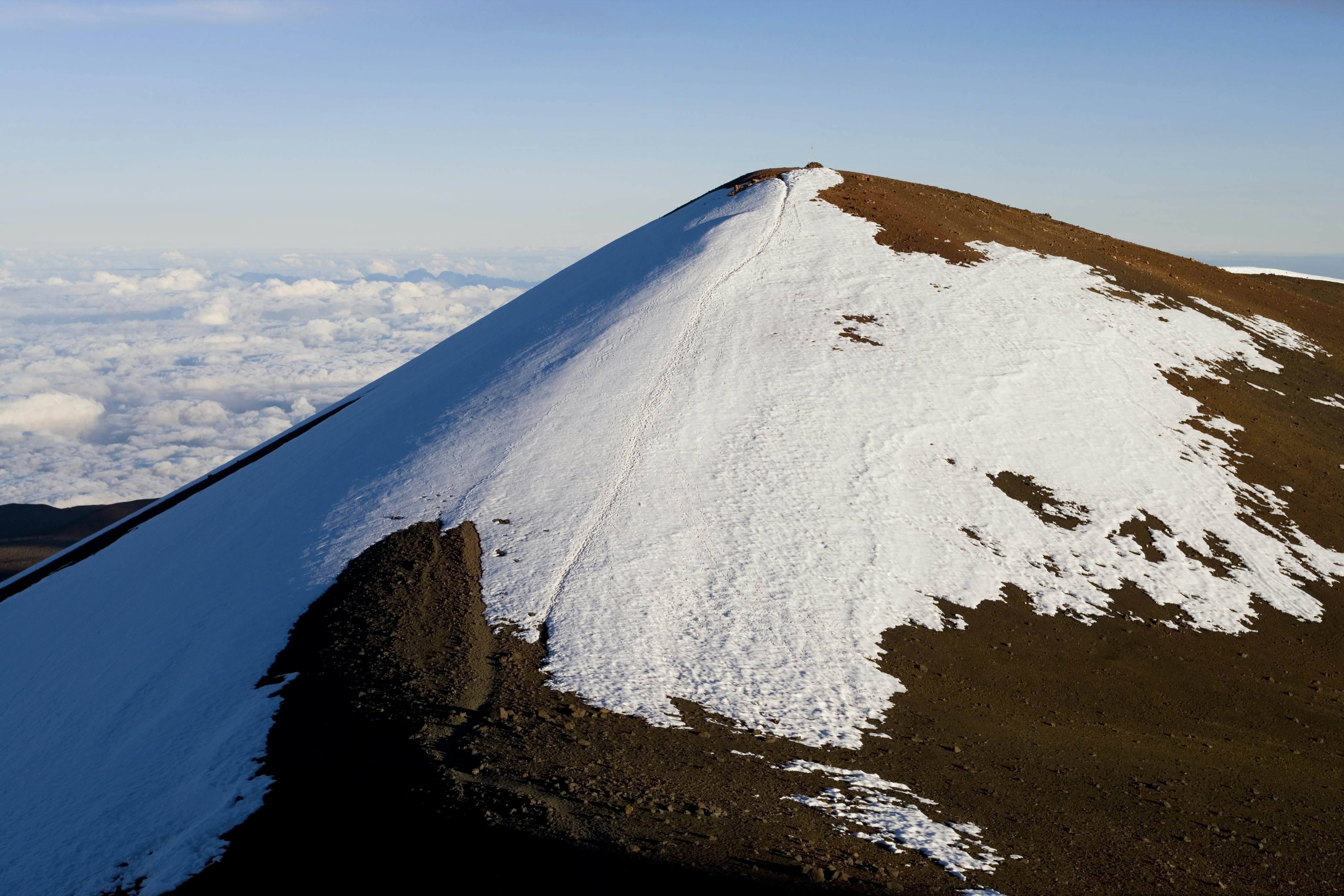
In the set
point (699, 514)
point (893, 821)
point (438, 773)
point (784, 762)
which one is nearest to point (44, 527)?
point (699, 514)

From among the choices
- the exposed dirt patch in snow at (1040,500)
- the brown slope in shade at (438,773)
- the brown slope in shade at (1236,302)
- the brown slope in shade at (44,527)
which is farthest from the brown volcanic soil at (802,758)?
the brown slope in shade at (44,527)

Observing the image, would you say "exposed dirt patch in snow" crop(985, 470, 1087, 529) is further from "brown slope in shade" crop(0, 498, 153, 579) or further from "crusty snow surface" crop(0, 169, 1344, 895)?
"brown slope in shade" crop(0, 498, 153, 579)

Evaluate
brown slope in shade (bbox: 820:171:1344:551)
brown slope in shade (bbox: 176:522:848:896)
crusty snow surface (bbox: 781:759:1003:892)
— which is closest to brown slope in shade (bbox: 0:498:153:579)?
brown slope in shade (bbox: 820:171:1344:551)

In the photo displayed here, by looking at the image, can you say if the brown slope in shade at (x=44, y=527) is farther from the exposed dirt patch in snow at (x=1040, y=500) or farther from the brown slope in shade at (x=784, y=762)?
the exposed dirt patch in snow at (x=1040, y=500)

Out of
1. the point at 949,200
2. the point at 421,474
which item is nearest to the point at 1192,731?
the point at 421,474

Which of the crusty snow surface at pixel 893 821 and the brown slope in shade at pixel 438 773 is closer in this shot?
the brown slope in shade at pixel 438 773

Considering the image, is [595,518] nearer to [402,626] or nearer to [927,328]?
[402,626]
